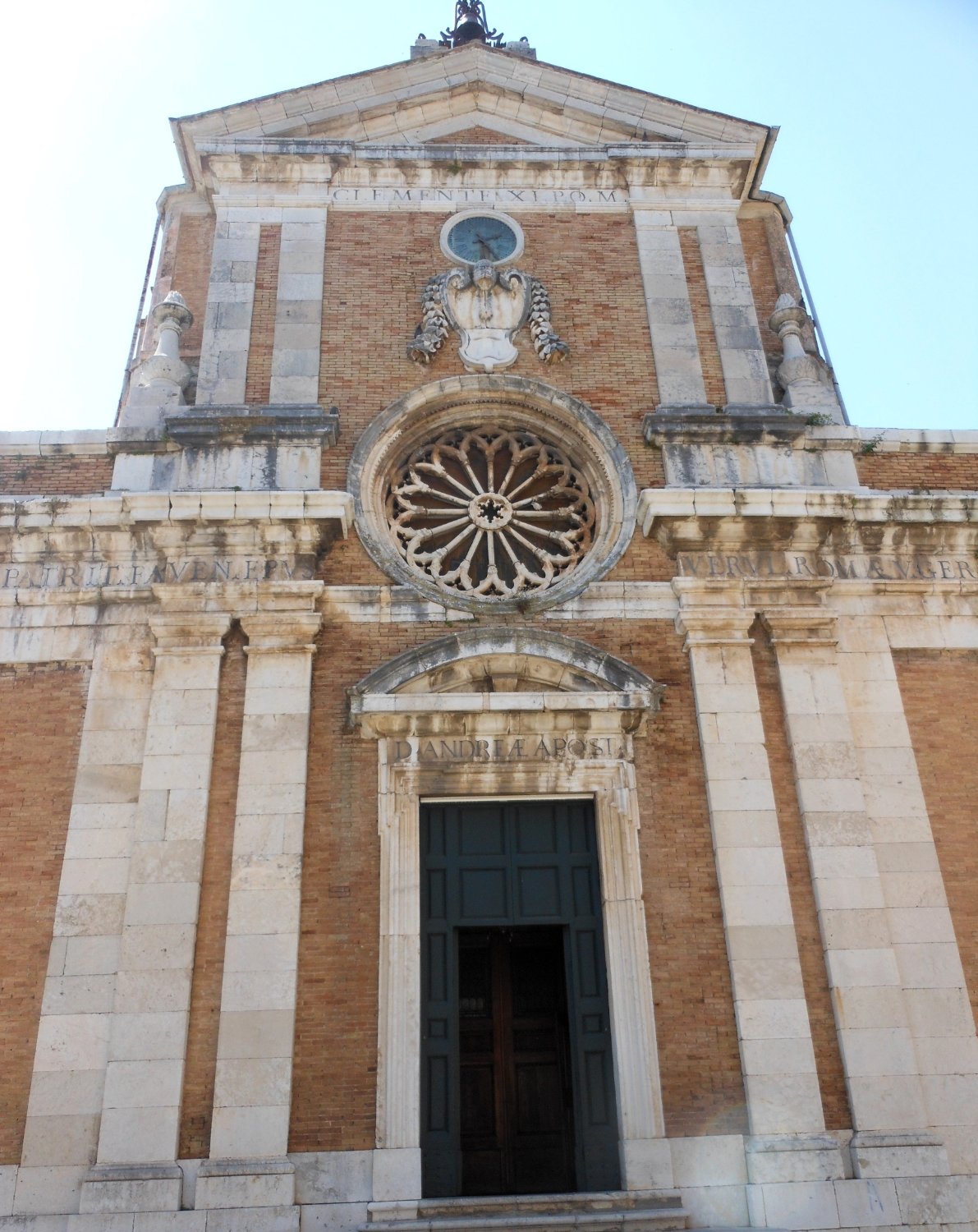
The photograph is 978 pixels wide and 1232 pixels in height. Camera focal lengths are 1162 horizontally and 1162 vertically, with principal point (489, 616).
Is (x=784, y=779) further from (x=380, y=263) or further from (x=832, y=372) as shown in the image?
(x=380, y=263)

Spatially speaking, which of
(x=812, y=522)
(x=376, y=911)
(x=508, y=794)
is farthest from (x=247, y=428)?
(x=812, y=522)

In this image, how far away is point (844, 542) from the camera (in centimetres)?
1335

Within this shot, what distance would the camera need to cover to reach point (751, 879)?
11.3 metres

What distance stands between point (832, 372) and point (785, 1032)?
862 centimetres

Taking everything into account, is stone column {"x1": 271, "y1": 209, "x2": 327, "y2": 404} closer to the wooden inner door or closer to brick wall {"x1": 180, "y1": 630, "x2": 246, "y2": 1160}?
brick wall {"x1": 180, "y1": 630, "x2": 246, "y2": 1160}

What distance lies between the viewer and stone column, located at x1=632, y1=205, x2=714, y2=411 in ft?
47.2

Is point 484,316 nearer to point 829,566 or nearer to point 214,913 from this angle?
point 829,566

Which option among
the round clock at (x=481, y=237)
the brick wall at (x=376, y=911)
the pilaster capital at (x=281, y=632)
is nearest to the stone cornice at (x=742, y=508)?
the brick wall at (x=376, y=911)

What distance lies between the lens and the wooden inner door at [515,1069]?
1219cm

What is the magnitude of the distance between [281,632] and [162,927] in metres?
3.22

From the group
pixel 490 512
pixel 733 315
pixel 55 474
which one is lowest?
pixel 490 512

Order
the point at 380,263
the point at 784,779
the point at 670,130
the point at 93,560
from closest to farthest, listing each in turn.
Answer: the point at 784,779 < the point at 93,560 < the point at 380,263 < the point at 670,130

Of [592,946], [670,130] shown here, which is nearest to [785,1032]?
[592,946]

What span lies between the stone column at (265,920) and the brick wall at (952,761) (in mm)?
6423
